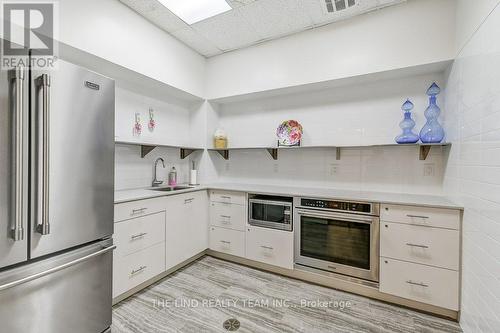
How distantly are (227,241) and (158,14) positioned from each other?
267cm

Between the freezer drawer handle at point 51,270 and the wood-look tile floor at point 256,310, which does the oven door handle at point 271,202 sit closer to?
the wood-look tile floor at point 256,310

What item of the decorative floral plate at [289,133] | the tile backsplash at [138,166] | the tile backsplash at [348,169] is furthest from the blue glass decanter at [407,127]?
the tile backsplash at [138,166]

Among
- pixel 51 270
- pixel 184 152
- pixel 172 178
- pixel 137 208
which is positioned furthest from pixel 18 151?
pixel 184 152

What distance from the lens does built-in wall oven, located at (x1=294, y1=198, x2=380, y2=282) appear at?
84.4 inches

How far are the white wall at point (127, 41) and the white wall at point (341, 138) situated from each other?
816 mm

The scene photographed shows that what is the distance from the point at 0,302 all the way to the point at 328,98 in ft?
10.5

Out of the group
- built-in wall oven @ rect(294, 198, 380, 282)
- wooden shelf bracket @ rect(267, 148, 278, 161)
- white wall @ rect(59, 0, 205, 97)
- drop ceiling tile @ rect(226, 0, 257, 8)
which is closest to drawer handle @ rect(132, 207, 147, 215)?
white wall @ rect(59, 0, 205, 97)

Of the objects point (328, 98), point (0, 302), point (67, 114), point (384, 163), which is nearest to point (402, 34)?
point (328, 98)

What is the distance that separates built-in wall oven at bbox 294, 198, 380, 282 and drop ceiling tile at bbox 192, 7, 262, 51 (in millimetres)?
2041

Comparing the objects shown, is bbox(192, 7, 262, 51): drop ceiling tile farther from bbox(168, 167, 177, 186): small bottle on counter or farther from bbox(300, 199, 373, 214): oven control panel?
bbox(300, 199, 373, 214): oven control panel

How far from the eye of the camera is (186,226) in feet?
8.93

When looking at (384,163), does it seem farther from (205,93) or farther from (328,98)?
(205,93)

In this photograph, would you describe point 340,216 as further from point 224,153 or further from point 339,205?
point 224,153

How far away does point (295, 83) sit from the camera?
277 centimetres
